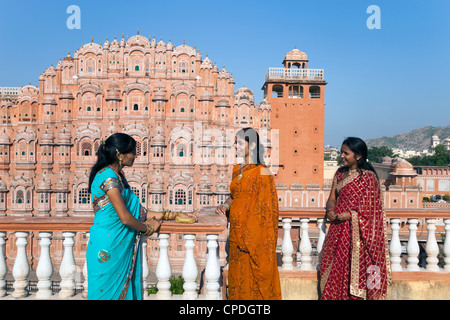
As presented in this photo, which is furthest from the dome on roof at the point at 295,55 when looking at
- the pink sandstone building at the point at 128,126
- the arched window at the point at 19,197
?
the arched window at the point at 19,197

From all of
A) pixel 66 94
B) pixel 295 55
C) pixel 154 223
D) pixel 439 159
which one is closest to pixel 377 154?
pixel 439 159

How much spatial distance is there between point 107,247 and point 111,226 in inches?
6.7

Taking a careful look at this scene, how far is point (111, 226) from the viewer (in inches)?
116

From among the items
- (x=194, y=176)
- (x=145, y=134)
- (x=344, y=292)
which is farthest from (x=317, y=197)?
(x=344, y=292)

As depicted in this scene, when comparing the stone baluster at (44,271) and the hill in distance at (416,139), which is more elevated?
the hill in distance at (416,139)

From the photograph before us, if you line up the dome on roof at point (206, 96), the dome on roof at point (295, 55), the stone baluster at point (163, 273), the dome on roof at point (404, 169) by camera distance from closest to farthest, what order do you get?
the stone baluster at point (163, 273)
the dome on roof at point (206, 96)
the dome on roof at point (295, 55)
the dome on roof at point (404, 169)

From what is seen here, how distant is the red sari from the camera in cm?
350

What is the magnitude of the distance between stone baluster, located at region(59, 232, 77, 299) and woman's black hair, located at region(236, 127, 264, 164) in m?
1.91

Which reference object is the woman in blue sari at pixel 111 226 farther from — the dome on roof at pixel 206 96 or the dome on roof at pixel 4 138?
the dome on roof at pixel 4 138

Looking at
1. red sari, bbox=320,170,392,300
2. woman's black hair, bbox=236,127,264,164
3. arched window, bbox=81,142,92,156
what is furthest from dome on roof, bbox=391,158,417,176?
woman's black hair, bbox=236,127,264,164

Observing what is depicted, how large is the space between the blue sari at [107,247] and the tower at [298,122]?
2333cm

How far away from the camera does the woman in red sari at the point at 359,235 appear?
3502mm

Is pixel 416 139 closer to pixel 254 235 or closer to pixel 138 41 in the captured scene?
pixel 138 41

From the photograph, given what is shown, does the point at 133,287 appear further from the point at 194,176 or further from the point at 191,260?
the point at 194,176
